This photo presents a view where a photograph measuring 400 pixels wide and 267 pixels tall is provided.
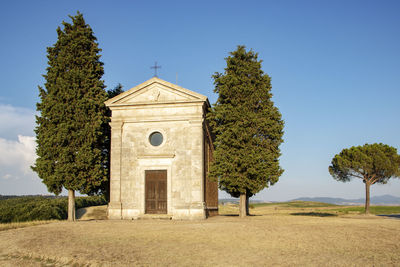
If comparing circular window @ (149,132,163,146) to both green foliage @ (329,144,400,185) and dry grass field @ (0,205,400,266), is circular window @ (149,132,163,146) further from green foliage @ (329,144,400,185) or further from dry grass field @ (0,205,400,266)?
green foliage @ (329,144,400,185)

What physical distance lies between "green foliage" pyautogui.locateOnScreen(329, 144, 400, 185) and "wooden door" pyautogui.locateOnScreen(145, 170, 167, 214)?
22.7m

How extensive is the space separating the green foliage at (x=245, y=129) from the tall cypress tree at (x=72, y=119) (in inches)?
297

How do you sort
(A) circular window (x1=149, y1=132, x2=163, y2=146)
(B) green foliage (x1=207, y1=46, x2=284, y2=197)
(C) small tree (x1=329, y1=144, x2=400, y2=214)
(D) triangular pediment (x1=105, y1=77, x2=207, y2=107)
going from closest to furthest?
(B) green foliage (x1=207, y1=46, x2=284, y2=197)
(D) triangular pediment (x1=105, y1=77, x2=207, y2=107)
(A) circular window (x1=149, y1=132, x2=163, y2=146)
(C) small tree (x1=329, y1=144, x2=400, y2=214)

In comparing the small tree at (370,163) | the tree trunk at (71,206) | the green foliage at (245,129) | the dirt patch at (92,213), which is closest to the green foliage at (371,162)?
the small tree at (370,163)

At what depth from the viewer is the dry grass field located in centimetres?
998

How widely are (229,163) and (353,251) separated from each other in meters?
11.4

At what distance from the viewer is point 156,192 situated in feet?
74.2

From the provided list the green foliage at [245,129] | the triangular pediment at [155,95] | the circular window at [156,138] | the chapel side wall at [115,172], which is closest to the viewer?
the green foliage at [245,129]

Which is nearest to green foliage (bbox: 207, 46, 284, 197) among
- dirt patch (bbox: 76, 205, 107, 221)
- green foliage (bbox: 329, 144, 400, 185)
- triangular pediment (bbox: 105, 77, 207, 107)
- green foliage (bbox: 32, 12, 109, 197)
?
triangular pediment (bbox: 105, 77, 207, 107)

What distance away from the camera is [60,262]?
34.6 feet

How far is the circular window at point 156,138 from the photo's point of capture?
913 inches

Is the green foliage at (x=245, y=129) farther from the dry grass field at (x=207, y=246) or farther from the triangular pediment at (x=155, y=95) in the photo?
the dry grass field at (x=207, y=246)

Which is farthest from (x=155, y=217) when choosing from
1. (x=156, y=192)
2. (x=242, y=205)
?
(x=242, y=205)

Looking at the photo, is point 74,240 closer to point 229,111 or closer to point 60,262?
point 60,262
